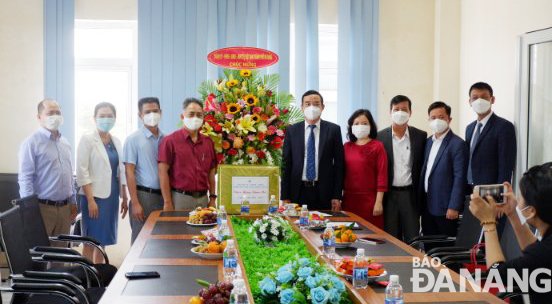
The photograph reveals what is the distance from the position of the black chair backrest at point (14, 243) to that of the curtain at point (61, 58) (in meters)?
2.88

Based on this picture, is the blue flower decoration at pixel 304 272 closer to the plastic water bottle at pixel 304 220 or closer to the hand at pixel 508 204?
the hand at pixel 508 204

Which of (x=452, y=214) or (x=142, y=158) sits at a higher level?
(x=142, y=158)

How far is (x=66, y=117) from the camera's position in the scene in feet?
19.8

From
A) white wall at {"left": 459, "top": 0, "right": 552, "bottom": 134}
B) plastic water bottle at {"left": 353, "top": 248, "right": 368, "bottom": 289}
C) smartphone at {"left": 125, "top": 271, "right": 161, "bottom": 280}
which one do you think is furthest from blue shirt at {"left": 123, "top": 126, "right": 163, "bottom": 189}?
white wall at {"left": 459, "top": 0, "right": 552, "bottom": 134}

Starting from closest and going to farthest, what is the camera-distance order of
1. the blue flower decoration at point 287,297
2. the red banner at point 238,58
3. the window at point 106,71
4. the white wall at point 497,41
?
the blue flower decoration at point 287,297 < the red banner at point 238,58 < the white wall at point 497,41 < the window at point 106,71

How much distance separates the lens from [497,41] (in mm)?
5641

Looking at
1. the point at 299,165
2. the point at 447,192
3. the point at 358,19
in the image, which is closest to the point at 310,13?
the point at 358,19

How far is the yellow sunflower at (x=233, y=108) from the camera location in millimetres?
4211

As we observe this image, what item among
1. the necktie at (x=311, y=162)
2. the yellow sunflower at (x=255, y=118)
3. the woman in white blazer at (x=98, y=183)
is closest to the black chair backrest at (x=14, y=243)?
the woman in white blazer at (x=98, y=183)

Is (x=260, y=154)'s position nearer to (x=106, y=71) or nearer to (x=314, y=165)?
(x=314, y=165)

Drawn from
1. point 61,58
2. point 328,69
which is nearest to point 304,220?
point 328,69

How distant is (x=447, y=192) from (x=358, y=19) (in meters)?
2.62

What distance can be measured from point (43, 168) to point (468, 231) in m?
3.21

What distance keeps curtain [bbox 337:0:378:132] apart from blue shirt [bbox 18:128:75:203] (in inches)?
121
